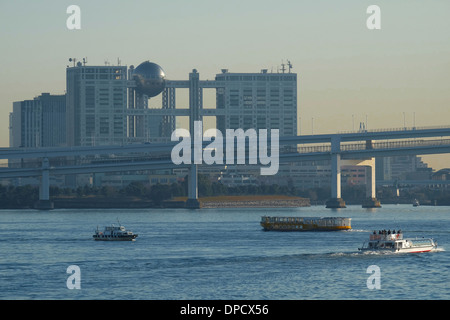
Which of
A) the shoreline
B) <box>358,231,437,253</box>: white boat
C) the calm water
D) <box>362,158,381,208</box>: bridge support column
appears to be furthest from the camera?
<box>362,158,381,208</box>: bridge support column

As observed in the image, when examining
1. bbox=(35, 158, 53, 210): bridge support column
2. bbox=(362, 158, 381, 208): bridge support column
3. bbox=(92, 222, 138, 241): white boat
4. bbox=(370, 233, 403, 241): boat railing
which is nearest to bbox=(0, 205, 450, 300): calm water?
bbox=(92, 222, 138, 241): white boat

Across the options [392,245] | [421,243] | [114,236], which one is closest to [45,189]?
[114,236]

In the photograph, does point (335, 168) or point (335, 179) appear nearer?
point (335, 168)

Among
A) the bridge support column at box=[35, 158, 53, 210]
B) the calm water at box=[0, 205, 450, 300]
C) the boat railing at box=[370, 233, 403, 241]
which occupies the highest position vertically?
the bridge support column at box=[35, 158, 53, 210]

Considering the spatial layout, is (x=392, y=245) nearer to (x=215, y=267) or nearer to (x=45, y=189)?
(x=215, y=267)

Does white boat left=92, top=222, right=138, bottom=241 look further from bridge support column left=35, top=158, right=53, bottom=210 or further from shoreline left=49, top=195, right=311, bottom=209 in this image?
shoreline left=49, top=195, right=311, bottom=209

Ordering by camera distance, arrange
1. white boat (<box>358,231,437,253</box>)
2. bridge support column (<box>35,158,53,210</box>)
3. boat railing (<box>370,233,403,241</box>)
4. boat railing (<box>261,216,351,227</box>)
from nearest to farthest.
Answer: white boat (<box>358,231,437,253</box>) < boat railing (<box>370,233,403,241</box>) < boat railing (<box>261,216,351,227</box>) < bridge support column (<box>35,158,53,210</box>)

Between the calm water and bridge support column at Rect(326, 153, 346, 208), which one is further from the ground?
bridge support column at Rect(326, 153, 346, 208)

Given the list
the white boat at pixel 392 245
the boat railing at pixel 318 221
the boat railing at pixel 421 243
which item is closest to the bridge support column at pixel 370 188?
the boat railing at pixel 318 221
